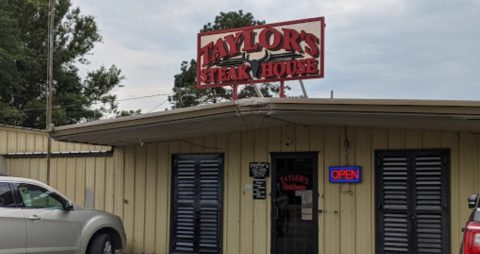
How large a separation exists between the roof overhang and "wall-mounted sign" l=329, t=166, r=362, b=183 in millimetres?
783

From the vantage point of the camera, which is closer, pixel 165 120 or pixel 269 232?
pixel 165 120

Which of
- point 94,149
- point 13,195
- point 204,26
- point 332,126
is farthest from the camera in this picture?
point 204,26

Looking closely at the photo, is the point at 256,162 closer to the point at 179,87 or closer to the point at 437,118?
the point at 437,118

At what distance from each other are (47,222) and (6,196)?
2.54 feet

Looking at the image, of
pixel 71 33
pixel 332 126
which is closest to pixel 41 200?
pixel 332 126

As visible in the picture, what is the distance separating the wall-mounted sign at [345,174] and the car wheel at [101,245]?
4.01 m

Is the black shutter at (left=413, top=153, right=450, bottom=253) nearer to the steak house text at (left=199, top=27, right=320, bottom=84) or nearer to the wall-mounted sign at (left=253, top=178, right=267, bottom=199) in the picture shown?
the wall-mounted sign at (left=253, top=178, right=267, bottom=199)

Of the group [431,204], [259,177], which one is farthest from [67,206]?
[431,204]

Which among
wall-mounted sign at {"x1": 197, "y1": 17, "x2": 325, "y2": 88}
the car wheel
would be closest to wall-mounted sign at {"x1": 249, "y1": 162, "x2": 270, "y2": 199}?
wall-mounted sign at {"x1": 197, "y1": 17, "x2": 325, "y2": 88}

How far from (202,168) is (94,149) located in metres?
2.94

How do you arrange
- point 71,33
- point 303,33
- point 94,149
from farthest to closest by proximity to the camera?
point 71,33 < point 94,149 < point 303,33

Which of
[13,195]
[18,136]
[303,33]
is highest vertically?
[303,33]

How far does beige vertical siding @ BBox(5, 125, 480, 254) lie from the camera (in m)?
10.0

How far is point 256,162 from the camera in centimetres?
1160
